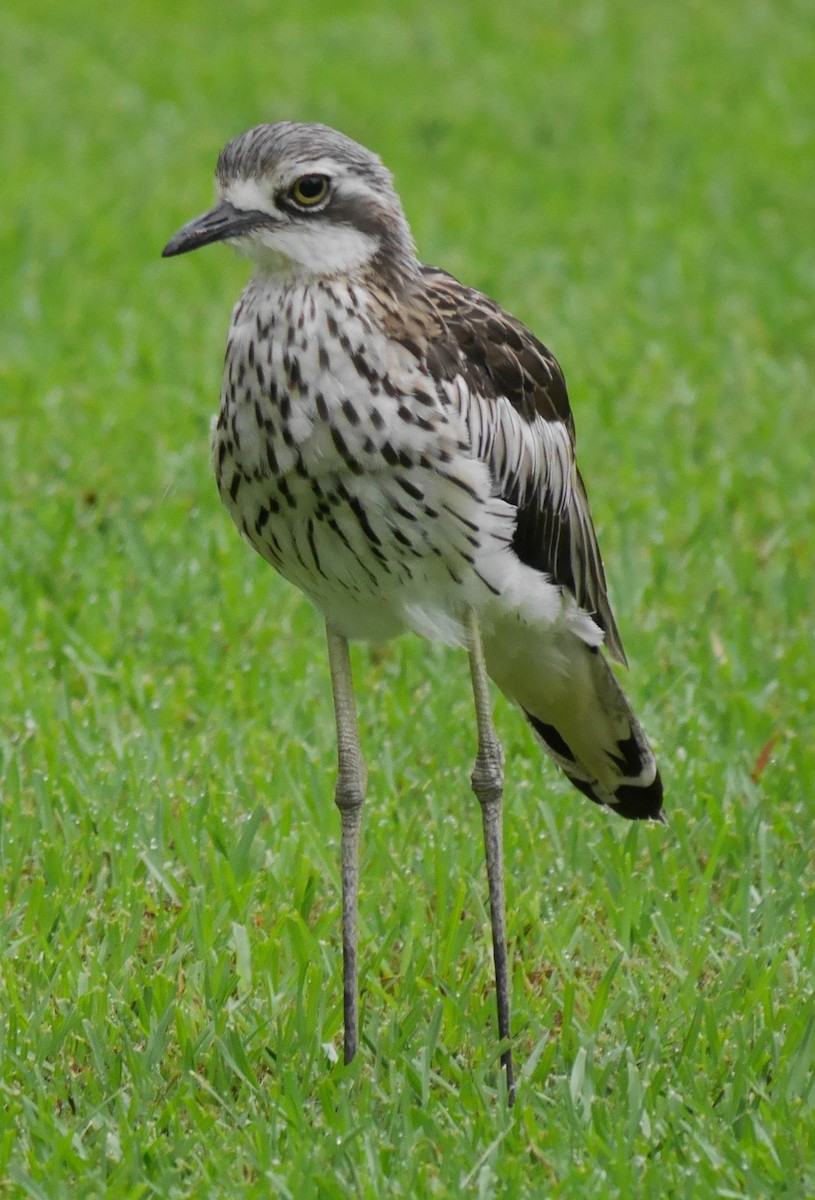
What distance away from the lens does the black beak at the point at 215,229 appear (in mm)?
4090

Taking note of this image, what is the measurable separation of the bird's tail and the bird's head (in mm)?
1254

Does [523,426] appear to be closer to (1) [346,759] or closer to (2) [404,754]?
(1) [346,759]

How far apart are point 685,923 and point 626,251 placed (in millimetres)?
5810

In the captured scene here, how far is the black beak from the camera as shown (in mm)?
4090

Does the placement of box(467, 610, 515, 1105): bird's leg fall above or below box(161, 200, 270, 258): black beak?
below

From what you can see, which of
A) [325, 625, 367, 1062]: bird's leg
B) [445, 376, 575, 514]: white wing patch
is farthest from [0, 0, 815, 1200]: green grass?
[445, 376, 575, 514]: white wing patch

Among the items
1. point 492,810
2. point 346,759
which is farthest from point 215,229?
point 492,810

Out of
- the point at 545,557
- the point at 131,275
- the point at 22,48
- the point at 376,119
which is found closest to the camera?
the point at 545,557

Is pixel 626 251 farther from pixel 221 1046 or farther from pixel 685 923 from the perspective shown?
pixel 221 1046

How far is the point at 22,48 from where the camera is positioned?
12.8 meters

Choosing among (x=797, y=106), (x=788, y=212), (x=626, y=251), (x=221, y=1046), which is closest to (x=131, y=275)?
(x=626, y=251)

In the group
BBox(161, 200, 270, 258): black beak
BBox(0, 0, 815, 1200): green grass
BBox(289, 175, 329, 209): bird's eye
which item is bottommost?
BBox(0, 0, 815, 1200): green grass

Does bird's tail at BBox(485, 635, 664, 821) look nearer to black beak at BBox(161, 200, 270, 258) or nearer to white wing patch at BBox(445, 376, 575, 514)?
white wing patch at BBox(445, 376, 575, 514)

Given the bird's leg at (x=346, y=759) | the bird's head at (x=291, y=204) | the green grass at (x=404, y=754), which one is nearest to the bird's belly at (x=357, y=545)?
the bird's leg at (x=346, y=759)
